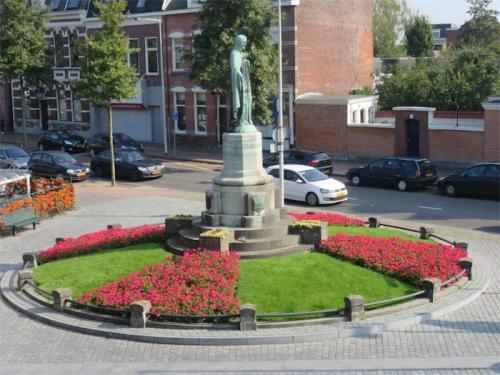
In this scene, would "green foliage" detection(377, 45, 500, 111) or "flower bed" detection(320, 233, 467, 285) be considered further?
"green foliage" detection(377, 45, 500, 111)

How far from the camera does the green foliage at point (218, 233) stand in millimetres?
15898

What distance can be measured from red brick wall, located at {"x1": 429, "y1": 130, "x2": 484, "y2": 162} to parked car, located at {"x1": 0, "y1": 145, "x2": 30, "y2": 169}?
20293mm

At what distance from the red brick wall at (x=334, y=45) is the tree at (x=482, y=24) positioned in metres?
13.7

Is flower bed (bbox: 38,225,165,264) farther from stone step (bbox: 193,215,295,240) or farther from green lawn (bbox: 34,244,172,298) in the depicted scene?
stone step (bbox: 193,215,295,240)

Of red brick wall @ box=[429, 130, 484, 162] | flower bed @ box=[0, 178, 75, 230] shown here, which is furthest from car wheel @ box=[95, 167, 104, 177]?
red brick wall @ box=[429, 130, 484, 162]

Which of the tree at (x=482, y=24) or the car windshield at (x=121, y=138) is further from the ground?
the tree at (x=482, y=24)

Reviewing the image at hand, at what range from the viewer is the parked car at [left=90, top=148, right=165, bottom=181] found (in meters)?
33.4

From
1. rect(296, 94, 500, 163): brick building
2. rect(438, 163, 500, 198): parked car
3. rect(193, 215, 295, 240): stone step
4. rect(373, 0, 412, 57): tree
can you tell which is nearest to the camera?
rect(193, 215, 295, 240): stone step

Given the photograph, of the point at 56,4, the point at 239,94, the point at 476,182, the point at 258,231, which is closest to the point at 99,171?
the point at 476,182

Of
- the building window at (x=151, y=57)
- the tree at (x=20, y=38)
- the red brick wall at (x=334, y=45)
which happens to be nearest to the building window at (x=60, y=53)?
the tree at (x=20, y=38)

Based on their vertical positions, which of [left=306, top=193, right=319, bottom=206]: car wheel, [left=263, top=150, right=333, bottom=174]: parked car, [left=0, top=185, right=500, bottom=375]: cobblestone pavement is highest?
[left=263, top=150, right=333, bottom=174]: parked car

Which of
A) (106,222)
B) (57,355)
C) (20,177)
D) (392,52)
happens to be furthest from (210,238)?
(392,52)

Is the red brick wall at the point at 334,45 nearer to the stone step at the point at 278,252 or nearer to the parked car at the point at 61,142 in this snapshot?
the parked car at the point at 61,142

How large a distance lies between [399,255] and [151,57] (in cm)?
3281
